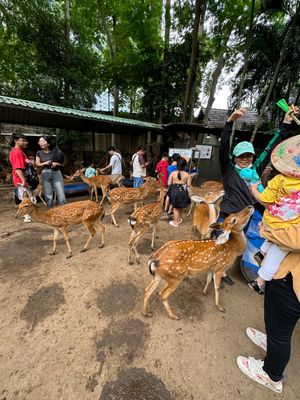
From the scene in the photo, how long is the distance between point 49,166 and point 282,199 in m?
5.00

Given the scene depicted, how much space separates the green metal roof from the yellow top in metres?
5.71

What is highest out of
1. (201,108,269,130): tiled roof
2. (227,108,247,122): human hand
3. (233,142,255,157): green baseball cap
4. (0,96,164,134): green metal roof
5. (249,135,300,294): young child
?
(201,108,269,130): tiled roof

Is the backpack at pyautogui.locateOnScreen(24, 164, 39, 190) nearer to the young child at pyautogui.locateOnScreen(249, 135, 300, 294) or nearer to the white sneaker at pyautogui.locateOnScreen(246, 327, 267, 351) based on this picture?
the young child at pyautogui.locateOnScreen(249, 135, 300, 294)

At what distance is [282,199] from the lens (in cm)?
134

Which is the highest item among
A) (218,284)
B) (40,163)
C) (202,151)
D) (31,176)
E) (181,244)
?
(202,151)

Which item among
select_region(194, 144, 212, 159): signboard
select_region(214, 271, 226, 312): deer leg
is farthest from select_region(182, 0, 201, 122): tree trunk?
select_region(214, 271, 226, 312): deer leg

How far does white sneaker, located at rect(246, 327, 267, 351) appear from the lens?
2086mm

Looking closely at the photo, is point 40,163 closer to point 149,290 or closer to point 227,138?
point 149,290

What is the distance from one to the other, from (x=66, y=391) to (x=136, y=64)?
545 inches

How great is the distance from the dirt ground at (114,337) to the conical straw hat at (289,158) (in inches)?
77.0

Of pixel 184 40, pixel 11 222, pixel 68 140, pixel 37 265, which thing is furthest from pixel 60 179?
pixel 184 40

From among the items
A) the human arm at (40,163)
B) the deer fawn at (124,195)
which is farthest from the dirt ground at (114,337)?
the human arm at (40,163)

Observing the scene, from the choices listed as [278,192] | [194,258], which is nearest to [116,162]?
A: [194,258]

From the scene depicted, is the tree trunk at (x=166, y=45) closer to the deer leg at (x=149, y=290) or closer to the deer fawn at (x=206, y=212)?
the deer fawn at (x=206, y=212)
